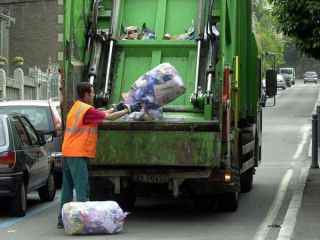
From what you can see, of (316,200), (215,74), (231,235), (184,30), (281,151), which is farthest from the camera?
(281,151)

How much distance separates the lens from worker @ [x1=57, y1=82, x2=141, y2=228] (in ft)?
30.5

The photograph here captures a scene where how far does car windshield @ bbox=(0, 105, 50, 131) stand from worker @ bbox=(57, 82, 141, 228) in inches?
205

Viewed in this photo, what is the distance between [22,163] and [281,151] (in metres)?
13.7

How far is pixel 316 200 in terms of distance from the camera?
1190 cm

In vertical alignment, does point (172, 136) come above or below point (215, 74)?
below

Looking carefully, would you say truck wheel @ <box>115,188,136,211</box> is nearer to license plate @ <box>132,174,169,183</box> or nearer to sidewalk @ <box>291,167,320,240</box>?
license plate @ <box>132,174,169,183</box>

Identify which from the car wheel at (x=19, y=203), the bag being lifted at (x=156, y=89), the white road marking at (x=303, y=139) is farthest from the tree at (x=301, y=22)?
the white road marking at (x=303, y=139)

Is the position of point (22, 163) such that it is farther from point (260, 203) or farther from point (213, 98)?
point (260, 203)

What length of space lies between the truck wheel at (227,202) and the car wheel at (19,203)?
9.28ft

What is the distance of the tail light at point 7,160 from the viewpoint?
10.6m

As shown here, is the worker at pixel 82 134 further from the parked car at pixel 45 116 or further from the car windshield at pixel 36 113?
the car windshield at pixel 36 113

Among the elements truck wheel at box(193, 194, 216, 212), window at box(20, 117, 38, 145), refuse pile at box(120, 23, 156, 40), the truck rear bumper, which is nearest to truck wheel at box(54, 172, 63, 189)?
window at box(20, 117, 38, 145)

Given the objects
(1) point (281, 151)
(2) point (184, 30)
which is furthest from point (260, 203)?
(1) point (281, 151)

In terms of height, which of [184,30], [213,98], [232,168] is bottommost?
[232,168]
